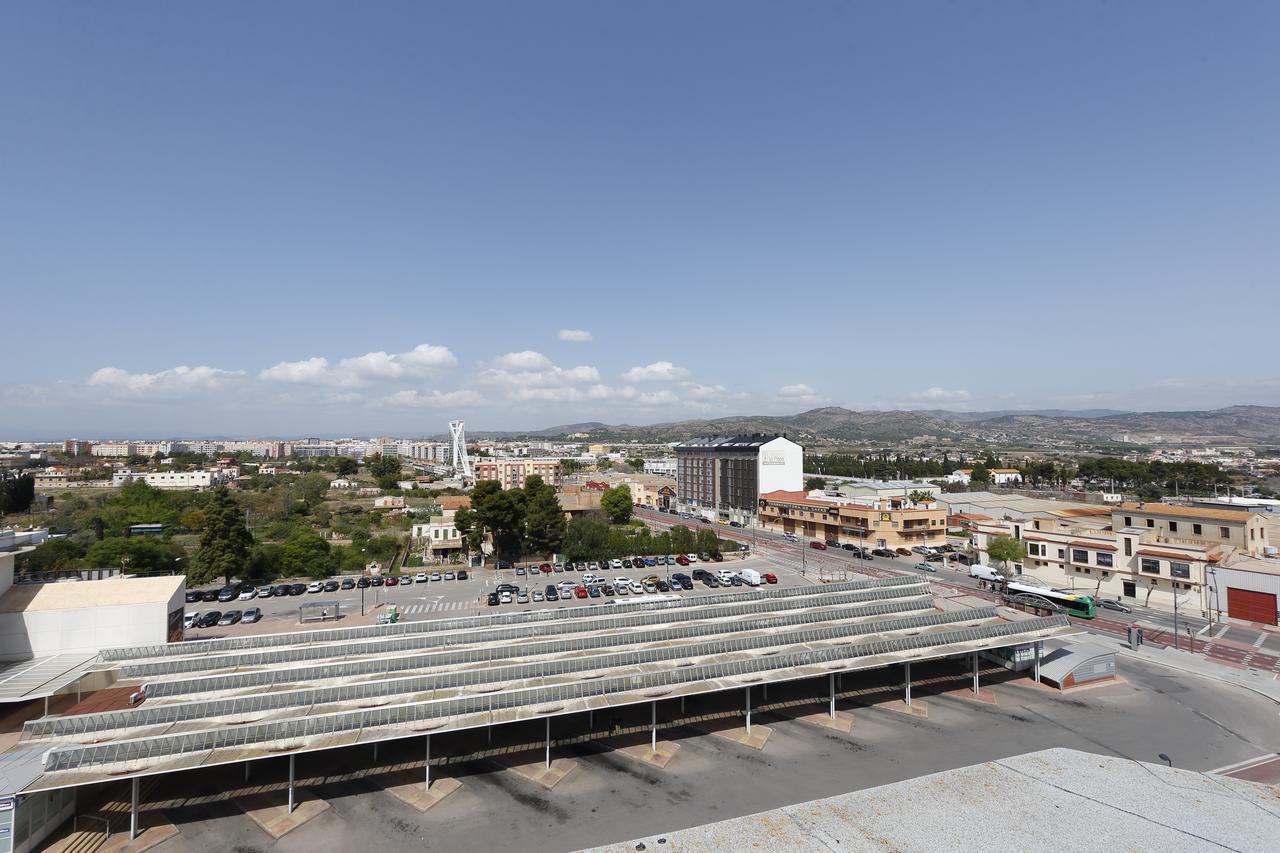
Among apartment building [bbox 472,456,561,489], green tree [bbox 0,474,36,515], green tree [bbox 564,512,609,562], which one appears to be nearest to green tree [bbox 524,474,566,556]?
green tree [bbox 564,512,609,562]

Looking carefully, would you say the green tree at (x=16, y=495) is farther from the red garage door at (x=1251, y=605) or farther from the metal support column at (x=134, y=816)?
the red garage door at (x=1251, y=605)

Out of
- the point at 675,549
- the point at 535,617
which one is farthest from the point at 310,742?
the point at 675,549

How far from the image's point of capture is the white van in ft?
126

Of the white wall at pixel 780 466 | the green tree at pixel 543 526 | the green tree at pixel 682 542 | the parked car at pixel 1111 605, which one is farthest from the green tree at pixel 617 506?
the parked car at pixel 1111 605

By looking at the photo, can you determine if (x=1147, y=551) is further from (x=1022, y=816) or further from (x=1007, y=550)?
(x=1022, y=816)

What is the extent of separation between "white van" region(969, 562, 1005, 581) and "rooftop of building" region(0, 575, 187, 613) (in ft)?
146

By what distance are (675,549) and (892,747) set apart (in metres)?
29.9

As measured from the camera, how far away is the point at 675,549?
46.9m

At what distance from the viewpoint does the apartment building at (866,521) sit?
50.0 m

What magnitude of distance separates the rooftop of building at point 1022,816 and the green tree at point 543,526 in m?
33.6

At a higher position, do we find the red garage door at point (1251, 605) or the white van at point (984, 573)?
the red garage door at point (1251, 605)

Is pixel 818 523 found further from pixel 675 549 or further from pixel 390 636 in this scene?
pixel 390 636

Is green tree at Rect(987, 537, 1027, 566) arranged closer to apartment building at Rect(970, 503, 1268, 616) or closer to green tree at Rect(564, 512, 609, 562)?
apartment building at Rect(970, 503, 1268, 616)

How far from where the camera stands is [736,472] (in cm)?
7088
